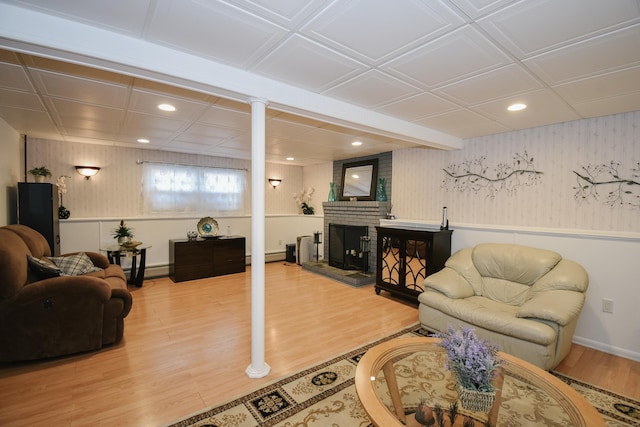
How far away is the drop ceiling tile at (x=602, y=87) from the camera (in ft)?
6.79

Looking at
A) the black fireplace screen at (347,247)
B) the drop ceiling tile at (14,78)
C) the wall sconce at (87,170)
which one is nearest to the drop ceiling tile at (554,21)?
the drop ceiling tile at (14,78)

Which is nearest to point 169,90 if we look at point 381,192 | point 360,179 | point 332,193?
point 381,192

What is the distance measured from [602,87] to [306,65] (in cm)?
231

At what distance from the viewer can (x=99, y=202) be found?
15.9 ft

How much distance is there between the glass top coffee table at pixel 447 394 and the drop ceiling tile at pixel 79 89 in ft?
9.39

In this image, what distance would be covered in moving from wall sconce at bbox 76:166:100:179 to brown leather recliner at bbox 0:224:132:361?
6.58 feet

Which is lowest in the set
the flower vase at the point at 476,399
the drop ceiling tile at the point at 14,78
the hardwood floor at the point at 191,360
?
the hardwood floor at the point at 191,360

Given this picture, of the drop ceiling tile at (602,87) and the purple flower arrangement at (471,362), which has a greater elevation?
the drop ceiling tile at (602,87)

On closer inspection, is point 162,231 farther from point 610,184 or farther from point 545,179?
point 610,184

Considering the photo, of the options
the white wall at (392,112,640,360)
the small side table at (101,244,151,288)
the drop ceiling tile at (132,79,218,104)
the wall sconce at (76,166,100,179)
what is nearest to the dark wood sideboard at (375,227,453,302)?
the white wall at (392,112,640,360)

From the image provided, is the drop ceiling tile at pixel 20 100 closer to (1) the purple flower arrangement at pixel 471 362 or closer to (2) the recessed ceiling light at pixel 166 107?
(2) the recessed ceiling light at pixel 166 107

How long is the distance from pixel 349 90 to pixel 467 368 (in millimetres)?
2116

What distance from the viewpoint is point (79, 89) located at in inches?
95.2

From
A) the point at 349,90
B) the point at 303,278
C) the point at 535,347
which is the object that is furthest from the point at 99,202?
the point at 535,347
